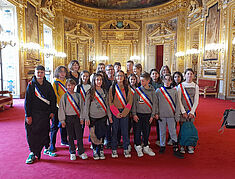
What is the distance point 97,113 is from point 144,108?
0.90m

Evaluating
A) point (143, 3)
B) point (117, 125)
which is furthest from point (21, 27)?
point (143, 3)

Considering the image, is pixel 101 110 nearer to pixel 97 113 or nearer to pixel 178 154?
pixel 97 113

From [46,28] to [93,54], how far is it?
4.58m

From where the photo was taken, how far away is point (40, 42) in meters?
11.5

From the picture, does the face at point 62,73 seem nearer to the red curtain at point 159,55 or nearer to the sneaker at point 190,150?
the sneaker at point 190,150

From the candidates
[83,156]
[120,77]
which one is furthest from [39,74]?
[83,156]

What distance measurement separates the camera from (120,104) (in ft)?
11.2

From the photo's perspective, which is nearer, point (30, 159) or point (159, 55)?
point (30, 159)

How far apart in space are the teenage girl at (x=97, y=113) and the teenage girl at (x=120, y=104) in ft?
0.44

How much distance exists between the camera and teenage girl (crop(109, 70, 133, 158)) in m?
3.36

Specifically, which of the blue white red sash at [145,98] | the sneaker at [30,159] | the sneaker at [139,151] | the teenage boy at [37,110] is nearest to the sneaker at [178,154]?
the sneaker at [139,151]

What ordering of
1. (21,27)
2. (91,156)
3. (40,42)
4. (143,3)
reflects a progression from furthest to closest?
(143,3), (40,42), (21,27), (91,156)

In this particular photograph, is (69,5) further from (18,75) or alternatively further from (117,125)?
(117,125)

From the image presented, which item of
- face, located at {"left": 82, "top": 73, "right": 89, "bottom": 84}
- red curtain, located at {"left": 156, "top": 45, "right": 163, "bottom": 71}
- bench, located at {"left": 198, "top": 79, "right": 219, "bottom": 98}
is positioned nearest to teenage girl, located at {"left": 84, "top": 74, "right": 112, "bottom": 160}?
face, located at {"left": 82, "top": 73, "right": 89, "bottom": 84}
